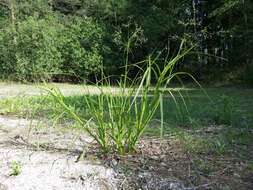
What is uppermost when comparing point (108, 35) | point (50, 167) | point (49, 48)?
point (108, 35)

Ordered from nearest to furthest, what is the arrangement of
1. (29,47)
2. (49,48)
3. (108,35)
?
(29,47) < (49,48) < (108,35)

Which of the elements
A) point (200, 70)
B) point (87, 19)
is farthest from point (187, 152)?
point (87, 19)

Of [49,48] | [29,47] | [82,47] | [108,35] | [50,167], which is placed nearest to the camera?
[50,167]

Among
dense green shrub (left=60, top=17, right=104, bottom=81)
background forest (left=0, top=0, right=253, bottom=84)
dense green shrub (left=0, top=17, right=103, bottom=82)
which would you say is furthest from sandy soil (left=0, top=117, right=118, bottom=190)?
dense green shrub (left=60, top=17, right=104, bottom=81)

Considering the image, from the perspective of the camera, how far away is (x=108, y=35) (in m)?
16.9

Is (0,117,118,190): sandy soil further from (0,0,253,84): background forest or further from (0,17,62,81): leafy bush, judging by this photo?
(0,17,62,81): leafy bush

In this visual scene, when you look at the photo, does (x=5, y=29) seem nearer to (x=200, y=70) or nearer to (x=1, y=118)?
(x=200, y=70)

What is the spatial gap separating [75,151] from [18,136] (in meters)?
0.73

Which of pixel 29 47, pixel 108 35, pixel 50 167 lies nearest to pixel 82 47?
pixel 108 35

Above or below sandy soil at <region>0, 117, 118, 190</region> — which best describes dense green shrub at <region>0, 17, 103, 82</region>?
above

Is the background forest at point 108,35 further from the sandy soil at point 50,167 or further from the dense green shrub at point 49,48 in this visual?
the sandy soil at point 50,167

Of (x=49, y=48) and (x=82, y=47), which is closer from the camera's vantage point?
(x=49, y=48)

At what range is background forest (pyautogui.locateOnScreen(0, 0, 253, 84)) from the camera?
15.6m

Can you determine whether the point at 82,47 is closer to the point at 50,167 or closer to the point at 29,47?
the point at 29,47
